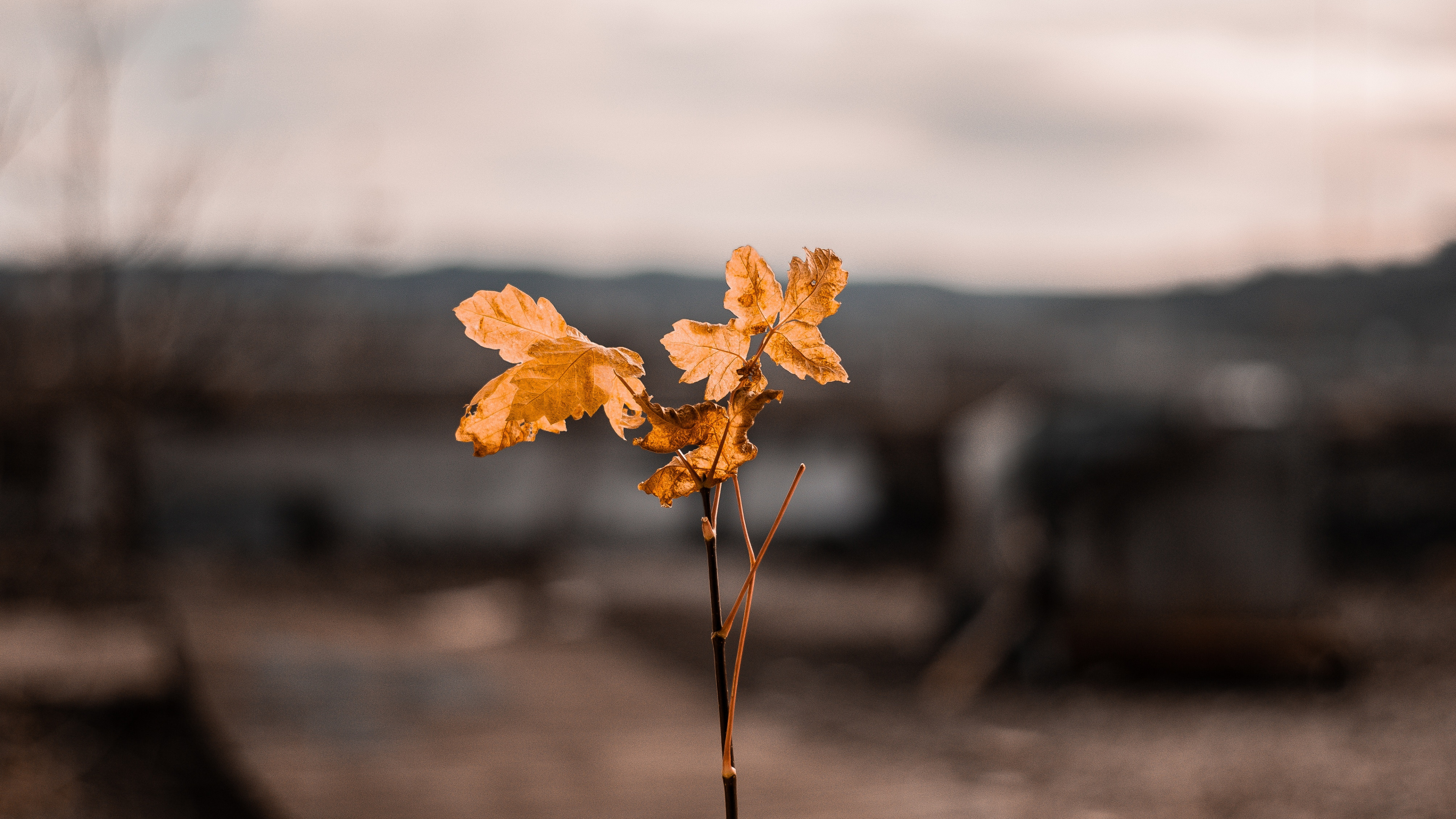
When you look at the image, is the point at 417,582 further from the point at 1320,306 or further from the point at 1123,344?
the point at 1123,344

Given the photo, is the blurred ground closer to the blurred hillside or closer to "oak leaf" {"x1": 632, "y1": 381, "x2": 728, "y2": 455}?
the blurred hillside

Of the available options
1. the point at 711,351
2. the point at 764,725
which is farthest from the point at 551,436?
the point at 711,351

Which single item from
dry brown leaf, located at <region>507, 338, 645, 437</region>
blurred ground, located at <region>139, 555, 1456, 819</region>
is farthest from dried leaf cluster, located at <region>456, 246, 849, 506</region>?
blurred ground, located at <region>139, 555, 1456, 819</region>

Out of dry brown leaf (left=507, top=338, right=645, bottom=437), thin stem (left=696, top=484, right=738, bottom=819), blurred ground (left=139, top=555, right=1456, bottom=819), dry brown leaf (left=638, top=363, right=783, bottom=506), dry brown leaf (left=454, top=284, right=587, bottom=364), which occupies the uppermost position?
dry brown leaf (left=454, top=284, right=587, bottom=364)

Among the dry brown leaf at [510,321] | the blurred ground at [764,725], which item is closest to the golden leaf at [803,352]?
the dry brown leaf at [510,321]

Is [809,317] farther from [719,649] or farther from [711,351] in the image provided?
[719,649]

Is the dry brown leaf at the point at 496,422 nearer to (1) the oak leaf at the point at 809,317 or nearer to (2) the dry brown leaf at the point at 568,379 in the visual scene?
(2) the dry brown leaf at the point at 568,379
